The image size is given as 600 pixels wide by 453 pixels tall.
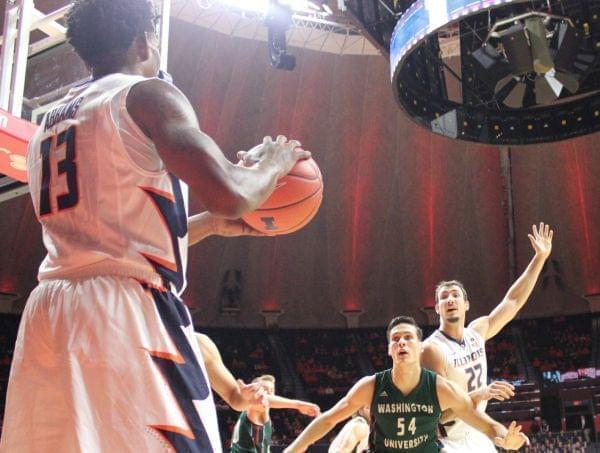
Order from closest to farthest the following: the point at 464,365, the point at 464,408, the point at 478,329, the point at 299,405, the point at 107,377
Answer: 1. the point at 107,377
2. the point at 299,405
3. the point at 464,408
4. the point at 464,365
5. the point at 478,329

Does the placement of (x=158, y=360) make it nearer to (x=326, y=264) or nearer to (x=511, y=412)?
(x=511, y=412)

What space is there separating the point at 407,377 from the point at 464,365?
1242mm

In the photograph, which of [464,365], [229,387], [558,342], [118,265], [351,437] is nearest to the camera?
[118,265]

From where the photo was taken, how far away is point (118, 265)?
1.88 m

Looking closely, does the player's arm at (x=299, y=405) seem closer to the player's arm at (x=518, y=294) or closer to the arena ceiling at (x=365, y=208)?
the player's arm at (x=518, y=294)

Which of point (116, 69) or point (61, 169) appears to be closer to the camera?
point (61, 169)

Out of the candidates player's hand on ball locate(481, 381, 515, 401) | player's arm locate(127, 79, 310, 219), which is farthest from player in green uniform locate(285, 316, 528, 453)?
player's arm locate(127, 79, 310, 219)

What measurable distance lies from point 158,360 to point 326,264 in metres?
23.7

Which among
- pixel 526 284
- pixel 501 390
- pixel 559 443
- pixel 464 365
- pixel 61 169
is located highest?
pixel 526 284

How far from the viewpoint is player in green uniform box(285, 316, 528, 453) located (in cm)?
530

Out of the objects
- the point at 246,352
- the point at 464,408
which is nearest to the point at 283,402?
the point at 464,408

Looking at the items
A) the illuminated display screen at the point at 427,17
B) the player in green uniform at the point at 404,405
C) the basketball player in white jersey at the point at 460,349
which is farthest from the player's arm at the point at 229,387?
the illuminated display screen at the point at 427,17

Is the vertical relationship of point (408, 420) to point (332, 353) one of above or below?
below

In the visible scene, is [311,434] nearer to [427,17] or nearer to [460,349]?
[460,349]
